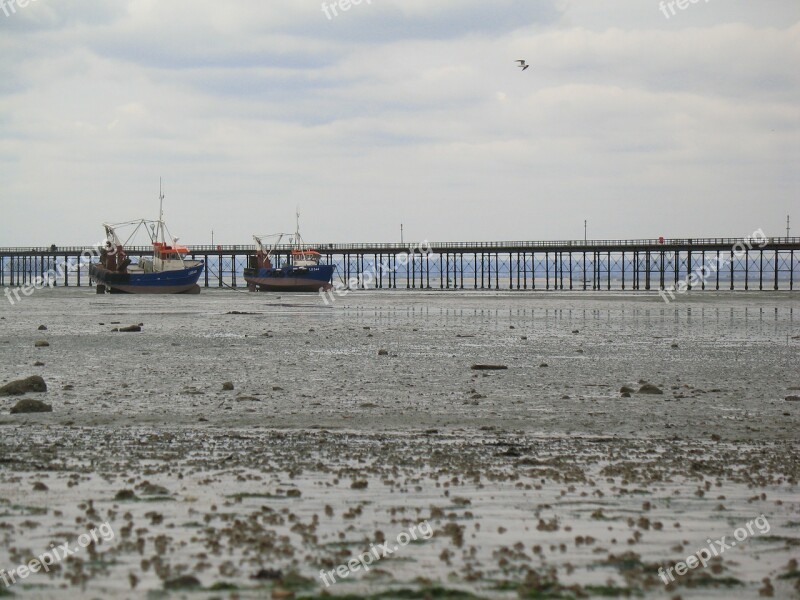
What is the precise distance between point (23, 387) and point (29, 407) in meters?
2.21

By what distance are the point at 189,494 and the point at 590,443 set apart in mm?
4599

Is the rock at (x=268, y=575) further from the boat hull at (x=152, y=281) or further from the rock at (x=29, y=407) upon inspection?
the boat hull at (x=152, y=281)

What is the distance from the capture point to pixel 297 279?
9894 centimetres

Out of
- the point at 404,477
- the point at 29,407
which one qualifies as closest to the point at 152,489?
the point at 404,477

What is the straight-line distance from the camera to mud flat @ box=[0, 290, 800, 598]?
5.72m

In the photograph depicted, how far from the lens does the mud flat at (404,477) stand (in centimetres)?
572

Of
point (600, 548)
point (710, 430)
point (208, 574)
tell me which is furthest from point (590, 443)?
point (208, 574)

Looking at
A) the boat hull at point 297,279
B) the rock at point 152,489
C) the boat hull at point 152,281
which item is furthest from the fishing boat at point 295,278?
the rock at point 152,489

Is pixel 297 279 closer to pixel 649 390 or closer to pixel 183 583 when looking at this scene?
pixel 649 390

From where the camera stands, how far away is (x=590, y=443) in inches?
414

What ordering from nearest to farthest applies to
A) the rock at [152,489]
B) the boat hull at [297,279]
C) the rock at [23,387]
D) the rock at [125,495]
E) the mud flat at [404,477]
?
the mud flat at [404,477], the rock at [125,495], the rock at [152,489], the rock at [23,387], the boat hull at [297,279]

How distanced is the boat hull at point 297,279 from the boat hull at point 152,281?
1541cm

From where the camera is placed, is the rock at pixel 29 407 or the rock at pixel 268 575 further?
the rock at pixel 29 407

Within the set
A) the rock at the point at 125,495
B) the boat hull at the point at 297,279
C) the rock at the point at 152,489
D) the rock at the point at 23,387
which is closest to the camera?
the rock at the point at 125,495
